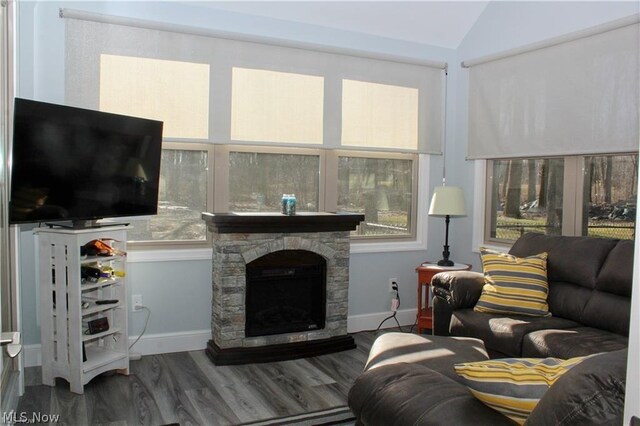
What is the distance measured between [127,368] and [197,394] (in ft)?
1.94

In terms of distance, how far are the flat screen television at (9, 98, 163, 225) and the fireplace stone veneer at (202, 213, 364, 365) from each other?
0.58 m

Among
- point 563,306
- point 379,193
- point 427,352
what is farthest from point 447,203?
point 427,352

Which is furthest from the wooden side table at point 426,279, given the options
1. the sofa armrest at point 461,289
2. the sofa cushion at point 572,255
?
the sofa cushion at point 572,255

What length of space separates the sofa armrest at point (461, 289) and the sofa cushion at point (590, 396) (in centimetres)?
247

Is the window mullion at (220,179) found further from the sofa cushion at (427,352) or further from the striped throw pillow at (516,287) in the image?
the striped throw pillow at (516,287)

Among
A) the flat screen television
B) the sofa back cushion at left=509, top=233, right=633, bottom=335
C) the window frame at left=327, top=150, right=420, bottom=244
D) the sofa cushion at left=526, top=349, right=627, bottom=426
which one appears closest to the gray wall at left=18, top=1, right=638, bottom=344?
the window frame at left=327, top=150, right=420, bottom=244

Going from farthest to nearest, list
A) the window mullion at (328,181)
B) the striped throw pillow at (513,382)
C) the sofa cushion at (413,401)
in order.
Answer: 1. the window mullion at (328,181)
2. the sofa cushion at (413,401)
3. the striped throw pillow at (513,382)

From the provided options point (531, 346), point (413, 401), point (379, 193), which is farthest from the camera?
point (379, 193)

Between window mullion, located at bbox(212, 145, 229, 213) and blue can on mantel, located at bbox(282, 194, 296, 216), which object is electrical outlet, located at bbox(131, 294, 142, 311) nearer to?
window mullion, located at bbox(212, 145, 229, 213)

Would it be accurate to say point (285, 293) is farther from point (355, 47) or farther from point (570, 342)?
point (355, 47)

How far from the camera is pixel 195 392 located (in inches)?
129

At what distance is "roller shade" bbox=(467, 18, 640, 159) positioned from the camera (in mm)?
3588

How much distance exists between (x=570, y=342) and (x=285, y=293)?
2.04 meters

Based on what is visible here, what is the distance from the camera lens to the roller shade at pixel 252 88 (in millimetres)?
3709
